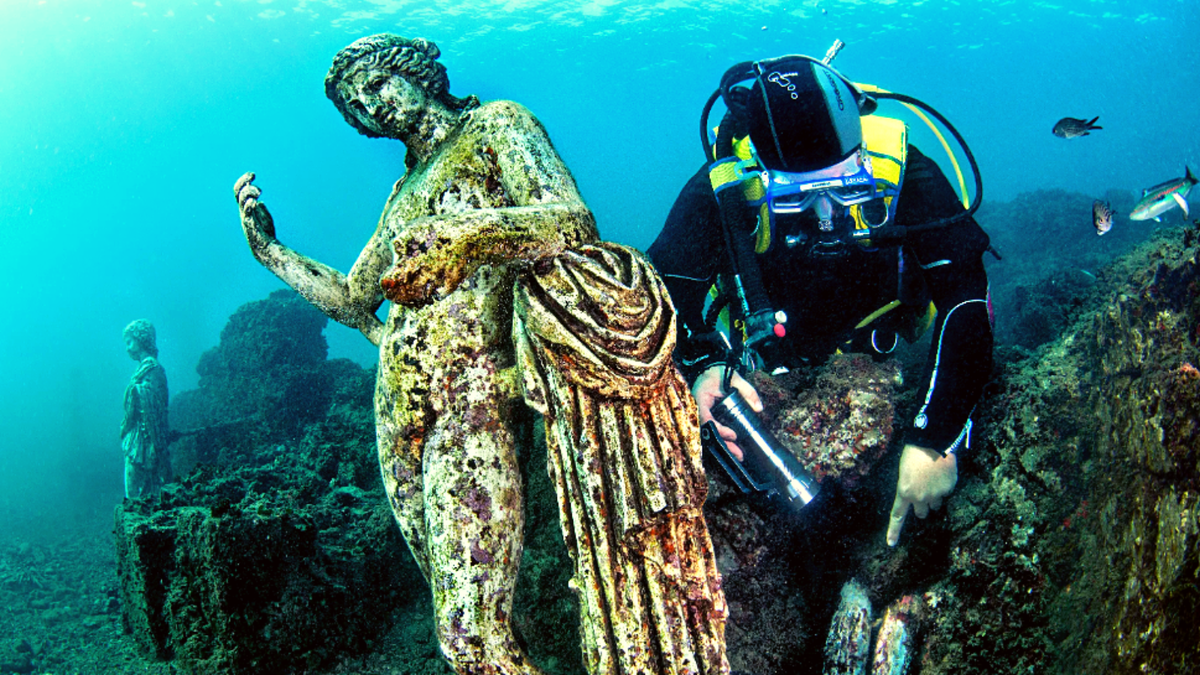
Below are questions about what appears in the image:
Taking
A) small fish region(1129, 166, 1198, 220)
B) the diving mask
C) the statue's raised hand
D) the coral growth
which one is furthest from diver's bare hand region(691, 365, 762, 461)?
small fish region(1129, 166, 1198, 220)

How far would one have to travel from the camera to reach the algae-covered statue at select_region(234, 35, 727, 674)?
1666 mm

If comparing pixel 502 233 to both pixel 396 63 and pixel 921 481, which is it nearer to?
pixel 396 63

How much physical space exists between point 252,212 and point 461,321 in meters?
1.23

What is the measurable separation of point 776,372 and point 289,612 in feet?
10.8

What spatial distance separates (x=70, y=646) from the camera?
21.8ft

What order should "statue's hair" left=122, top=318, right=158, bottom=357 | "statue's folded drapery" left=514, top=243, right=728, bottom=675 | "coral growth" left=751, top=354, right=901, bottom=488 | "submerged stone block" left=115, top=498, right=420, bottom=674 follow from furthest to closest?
"statue's hair" left=122, top=318, right=158, bottom=357 < "submerged stone block" left=115, top=498, right=420, bottom=674 < "coral growth" left=751, top=354, right=901, bottom=488 < "statue's folded drapery" left=514, top=243, right=728, bottom=675

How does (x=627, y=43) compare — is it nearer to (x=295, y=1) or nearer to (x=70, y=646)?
(x=295, y=1)

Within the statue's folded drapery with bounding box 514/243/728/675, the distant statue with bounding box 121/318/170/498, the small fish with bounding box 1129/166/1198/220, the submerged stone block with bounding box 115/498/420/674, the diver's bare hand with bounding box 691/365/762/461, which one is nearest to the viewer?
the statue's folded drapery with bounding box 514/243/728/675

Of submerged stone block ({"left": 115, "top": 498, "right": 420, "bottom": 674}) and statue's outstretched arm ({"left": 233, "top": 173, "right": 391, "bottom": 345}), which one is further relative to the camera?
submerged stone block ({"left": 115, "top": 498, "right": 420, "bottom": 674})

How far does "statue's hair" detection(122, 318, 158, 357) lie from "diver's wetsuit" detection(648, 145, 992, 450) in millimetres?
12973

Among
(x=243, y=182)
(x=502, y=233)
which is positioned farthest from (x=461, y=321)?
(x=243, y=182)

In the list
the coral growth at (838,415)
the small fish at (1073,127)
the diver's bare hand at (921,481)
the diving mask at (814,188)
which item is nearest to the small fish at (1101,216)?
the small fish at (1073,127)

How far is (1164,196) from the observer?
6.02 meters

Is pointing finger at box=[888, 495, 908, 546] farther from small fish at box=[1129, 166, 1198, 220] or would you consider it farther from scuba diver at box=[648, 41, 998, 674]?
small fish at box=[1129, 166, 1198, 220]
